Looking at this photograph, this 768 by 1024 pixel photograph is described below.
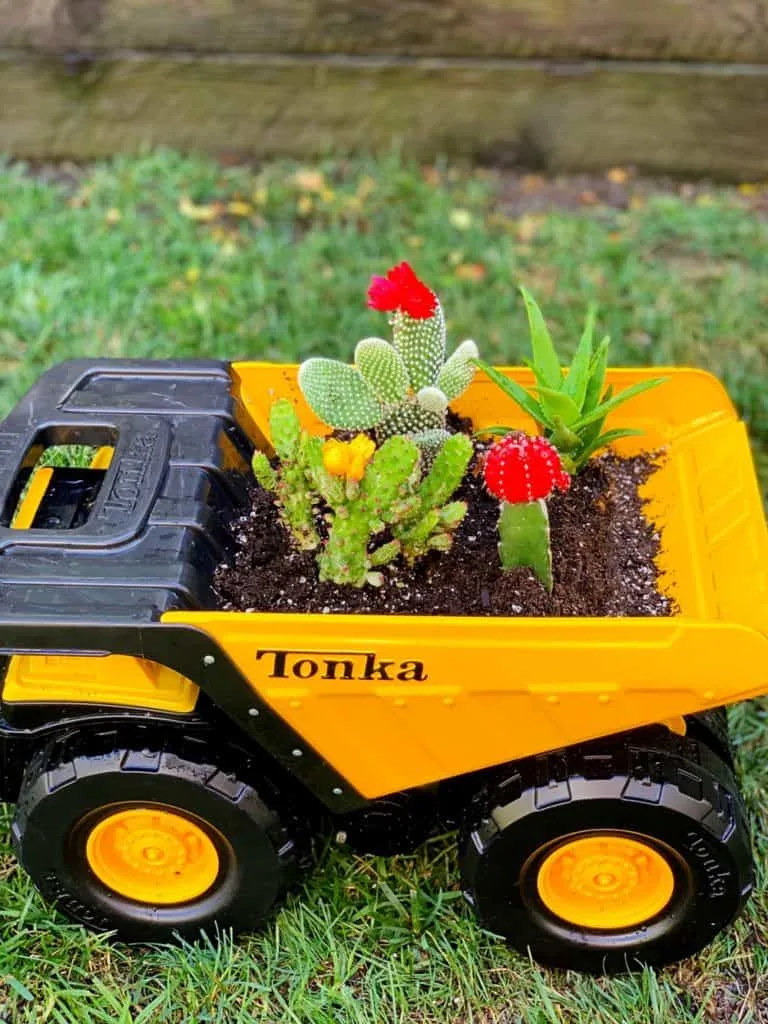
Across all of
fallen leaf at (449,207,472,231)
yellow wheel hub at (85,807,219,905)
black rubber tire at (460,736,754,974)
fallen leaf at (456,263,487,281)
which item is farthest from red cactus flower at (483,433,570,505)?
fallen leaf at (449,207,472,231)

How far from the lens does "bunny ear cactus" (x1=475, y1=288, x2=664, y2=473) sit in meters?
1.76

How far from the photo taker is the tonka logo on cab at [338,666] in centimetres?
147

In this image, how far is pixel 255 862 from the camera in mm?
1704

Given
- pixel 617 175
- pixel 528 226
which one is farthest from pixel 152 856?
pixel 617 175

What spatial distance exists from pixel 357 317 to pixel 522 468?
63.3 inches

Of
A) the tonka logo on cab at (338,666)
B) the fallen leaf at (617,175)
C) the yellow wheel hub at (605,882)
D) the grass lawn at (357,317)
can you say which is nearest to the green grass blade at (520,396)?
the tonka logo on cab at (338,666)

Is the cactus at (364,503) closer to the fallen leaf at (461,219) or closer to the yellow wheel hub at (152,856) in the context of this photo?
the yellow wheel hub at (152,856)

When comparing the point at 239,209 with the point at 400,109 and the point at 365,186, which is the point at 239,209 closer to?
the point at 365,186

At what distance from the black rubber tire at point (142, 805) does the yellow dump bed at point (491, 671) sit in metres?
0.17

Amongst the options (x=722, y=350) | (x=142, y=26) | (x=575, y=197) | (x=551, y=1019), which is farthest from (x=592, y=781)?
(x=142, y=26)

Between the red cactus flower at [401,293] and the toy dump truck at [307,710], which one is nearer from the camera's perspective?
the toy dump truck at [307,710]

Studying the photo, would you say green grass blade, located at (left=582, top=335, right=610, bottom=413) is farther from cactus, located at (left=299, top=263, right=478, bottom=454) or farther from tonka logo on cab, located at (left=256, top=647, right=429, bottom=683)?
tonka logo on cab, located at (left=256, top=647, right=429, bottom=683)

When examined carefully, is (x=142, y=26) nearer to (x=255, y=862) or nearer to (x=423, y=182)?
(x=423, y=182)

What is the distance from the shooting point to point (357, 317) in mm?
3031
